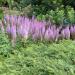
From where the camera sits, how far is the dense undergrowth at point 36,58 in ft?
16.4

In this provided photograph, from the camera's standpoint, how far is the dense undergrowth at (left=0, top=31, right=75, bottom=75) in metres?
5.00

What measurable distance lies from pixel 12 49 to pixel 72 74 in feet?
5.06

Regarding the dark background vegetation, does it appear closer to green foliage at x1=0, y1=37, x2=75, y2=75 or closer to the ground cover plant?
the ground cover plant

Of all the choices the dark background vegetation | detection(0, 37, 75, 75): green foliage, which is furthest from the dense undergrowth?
the dark background vegetation

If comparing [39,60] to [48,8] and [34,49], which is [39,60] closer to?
[34,49]

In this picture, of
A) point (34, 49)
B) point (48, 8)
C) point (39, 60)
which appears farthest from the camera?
point (48, 8)

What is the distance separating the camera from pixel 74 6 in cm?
926

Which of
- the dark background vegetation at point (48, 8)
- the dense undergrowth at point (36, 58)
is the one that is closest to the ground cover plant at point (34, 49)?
the dense undergrowth at point (36, 58)

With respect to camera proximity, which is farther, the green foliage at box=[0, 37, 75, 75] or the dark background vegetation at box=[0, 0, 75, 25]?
the dark background vegetation at box=[0, 0, 75, 25]

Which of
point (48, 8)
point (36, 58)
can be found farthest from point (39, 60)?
point (48, 8)

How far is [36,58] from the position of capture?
5426mm

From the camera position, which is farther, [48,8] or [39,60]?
[48,8]

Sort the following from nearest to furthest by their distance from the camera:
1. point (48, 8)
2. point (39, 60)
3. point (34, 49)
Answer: point (39, 60)
point (34, 49)
point (48, 8)

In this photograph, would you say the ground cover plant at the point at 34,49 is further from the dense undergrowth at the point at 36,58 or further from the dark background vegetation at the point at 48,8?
the dark background vegetation at the point at 48,8
